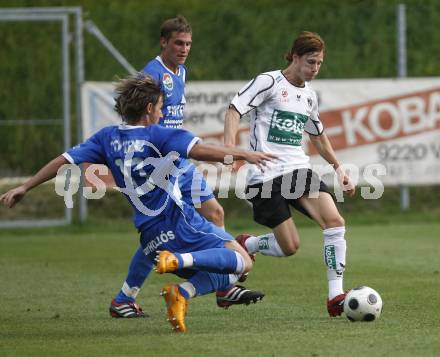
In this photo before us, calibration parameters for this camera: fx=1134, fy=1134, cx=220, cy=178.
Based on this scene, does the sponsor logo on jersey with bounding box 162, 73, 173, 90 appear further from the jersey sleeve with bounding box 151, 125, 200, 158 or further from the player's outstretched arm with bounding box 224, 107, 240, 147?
the jersey sleeve with bounding box 151, 125, 200, 158

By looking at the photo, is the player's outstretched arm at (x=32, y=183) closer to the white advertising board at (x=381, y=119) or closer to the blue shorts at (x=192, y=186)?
the blue shorts at (x=192, y=186)

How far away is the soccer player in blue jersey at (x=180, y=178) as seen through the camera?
8156mm

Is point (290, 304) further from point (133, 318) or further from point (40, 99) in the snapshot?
point (40, 99)

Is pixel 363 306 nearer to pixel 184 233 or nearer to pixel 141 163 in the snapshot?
pixel 184 233

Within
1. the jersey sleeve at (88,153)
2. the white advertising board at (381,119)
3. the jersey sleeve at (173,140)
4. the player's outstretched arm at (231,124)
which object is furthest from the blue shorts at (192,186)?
the white advertising board at (381,119)

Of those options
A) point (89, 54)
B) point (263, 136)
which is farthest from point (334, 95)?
point (263, 136)

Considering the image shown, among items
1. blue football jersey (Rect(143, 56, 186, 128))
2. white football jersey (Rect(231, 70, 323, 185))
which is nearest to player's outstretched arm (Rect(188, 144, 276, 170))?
white football jersey (Rect(231, 70, 323, 185))

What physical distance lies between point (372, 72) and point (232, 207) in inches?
127

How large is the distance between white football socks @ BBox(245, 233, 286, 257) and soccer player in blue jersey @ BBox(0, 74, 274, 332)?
4.72 feet

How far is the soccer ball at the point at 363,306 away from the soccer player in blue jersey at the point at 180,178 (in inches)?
35.0

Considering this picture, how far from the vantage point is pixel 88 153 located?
7277 millimetres

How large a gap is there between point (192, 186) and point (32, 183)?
157 centimetres

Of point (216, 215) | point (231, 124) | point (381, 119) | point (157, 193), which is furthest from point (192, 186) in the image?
point (381, 119)

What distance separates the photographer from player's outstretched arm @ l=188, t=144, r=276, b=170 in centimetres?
659
